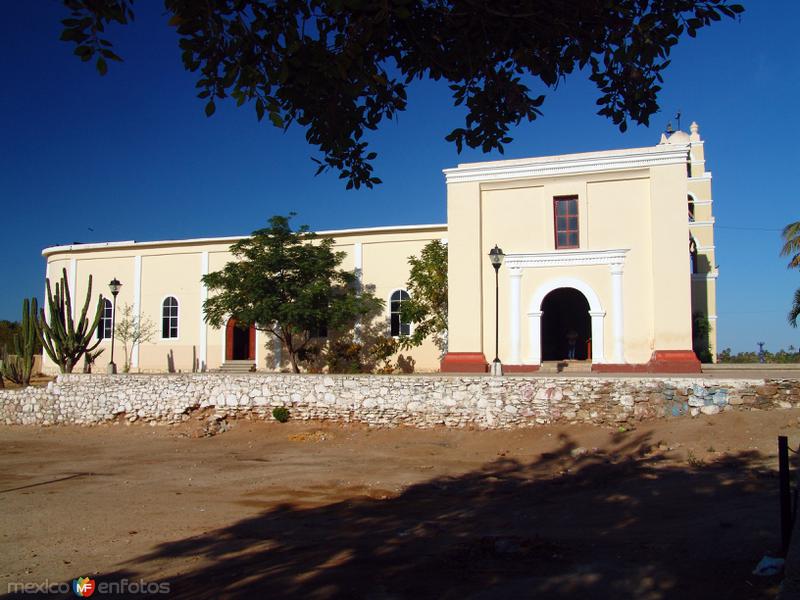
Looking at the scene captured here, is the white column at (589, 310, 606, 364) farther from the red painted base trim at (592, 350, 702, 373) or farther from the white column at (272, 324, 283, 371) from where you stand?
the white column at (272, 324, 283, 371)

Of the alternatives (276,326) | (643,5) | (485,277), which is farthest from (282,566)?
(276,326)

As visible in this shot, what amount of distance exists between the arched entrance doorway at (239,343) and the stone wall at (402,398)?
7.10m

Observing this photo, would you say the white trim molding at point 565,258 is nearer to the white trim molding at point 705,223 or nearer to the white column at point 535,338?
the white column at point 535,338

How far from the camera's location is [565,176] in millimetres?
20609

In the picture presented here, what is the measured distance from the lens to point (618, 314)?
64.4ft

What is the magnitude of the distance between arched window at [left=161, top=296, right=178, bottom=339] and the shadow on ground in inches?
756

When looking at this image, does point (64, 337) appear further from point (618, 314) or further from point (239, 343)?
point (618, 314)

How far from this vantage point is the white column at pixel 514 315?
20453 mm

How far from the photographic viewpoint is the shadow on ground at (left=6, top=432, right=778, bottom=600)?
5.56 metres

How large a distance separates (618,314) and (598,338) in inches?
38.3

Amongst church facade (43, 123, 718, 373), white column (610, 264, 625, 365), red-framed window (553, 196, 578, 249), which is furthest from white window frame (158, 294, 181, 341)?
white column (610, 264, 625, 365)

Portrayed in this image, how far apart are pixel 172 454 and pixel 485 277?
10.9 meters

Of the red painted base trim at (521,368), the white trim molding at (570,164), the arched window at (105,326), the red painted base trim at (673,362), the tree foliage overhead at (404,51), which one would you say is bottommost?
the red painted base trim at (521,368)

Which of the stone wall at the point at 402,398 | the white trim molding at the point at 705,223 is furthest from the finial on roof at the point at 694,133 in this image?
the stone wall at the point at 402,398
